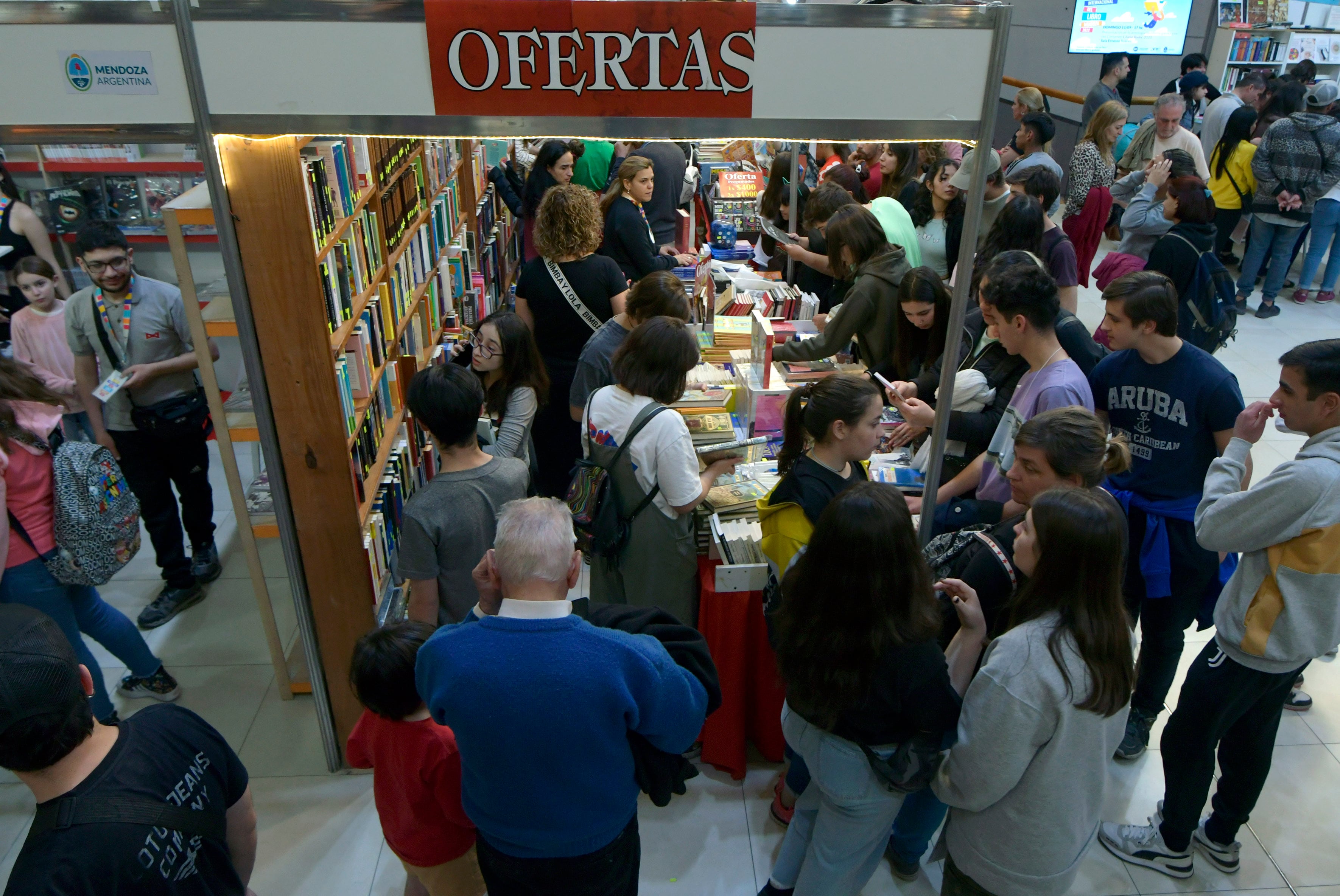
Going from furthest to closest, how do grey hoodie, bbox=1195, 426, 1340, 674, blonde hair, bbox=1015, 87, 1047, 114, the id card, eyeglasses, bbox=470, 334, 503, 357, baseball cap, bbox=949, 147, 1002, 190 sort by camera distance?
blonde hair, bbox=1015, 87, 1047, 114
baseball cap, bbox=949, 147, 1002, 190
the id card
eyeglasses, bbox=470, 334, 503, 357
grey hoodie, bbox=1195, 426, 1340, 674

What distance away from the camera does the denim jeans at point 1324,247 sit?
7590mm

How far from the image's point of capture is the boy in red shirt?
2.04m

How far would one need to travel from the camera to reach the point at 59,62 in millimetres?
2207

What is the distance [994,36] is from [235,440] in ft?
8.34

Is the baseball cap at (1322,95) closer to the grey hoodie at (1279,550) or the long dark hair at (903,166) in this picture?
the long dark hair at (903,166)

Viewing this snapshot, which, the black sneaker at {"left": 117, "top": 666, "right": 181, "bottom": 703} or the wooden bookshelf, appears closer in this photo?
the wooden bookshelf

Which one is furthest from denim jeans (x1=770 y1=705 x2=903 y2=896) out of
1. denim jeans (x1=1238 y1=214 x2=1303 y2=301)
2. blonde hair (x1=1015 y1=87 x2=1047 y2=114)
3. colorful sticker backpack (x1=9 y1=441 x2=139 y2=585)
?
denim jeans (x1=1238 y1=214 x2=1303 y2=301)

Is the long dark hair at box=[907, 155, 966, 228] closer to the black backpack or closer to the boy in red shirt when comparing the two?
the black backpack

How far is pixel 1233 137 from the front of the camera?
7.44m

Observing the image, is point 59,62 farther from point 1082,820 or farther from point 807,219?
point 807,219

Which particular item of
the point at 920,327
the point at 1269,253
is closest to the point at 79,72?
the point at 920,327

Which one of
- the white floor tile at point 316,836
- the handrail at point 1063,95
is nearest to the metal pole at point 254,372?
the white floor tile at point 316,836

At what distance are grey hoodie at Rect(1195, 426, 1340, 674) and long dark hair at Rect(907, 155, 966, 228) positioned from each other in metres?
2.93

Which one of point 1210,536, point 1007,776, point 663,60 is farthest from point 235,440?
point 1210,536
